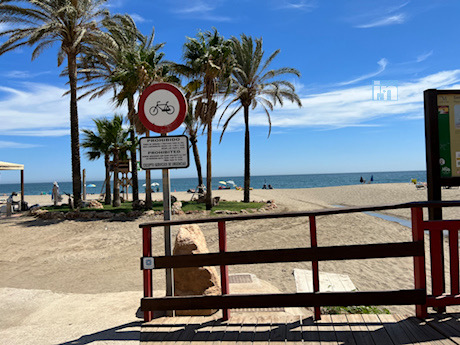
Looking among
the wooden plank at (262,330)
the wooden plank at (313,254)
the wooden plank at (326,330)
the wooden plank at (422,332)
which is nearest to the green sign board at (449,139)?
the wooden plank at (313,254)

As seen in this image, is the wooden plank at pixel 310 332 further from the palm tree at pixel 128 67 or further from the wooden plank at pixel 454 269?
the palm tree at pixel 128 67

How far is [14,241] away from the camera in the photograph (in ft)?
41.8

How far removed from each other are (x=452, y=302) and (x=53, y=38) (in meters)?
20.9

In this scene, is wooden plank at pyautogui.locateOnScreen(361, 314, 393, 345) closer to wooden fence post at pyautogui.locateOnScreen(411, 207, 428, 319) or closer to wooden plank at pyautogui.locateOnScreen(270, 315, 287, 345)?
wooden fence post at pyautogui.locateOnScreen(411, 207, 428, 319)

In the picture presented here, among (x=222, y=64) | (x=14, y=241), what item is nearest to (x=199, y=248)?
(x=14, y=241)

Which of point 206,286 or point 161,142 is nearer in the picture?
point 161,142

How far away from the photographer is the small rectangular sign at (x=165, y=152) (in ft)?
13.7

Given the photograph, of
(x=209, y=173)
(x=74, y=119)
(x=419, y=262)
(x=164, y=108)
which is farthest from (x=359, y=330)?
(x=74, y=119)

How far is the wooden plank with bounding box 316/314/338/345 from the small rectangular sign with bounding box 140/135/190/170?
2.24 m

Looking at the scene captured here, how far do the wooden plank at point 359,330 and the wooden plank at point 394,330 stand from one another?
20cm

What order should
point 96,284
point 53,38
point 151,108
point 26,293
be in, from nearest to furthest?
point 151,108 < point 26,293 < point 96,284 < point 53,38

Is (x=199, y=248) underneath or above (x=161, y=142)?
underneath

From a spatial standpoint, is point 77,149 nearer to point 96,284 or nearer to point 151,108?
point 96,284

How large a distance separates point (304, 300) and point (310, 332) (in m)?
0.29
